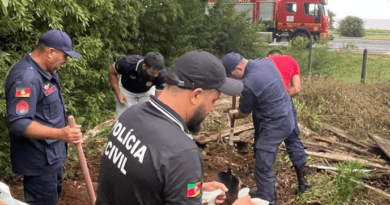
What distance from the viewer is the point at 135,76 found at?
6090 millimetres

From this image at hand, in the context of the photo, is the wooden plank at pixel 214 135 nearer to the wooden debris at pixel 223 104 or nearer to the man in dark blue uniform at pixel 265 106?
the wooden debris at pixel 223 104

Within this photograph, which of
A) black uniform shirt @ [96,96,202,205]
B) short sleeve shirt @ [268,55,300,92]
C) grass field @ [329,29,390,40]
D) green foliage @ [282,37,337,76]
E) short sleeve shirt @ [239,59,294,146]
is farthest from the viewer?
grass field @ [329,29,390,40]

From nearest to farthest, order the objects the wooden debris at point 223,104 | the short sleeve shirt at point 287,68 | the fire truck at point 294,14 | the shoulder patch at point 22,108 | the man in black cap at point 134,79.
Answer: the shoulder patch at point 22,108, the man in black cap at point 134,79, the short sleeve shirt at point 287,68, the wooden debris at point 223,104, the fire truck at point 294,14

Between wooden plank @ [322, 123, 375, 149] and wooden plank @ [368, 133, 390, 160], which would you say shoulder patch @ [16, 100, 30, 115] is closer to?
wooden plank @ [368, 133, 390, 160]

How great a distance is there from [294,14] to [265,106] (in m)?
20.1

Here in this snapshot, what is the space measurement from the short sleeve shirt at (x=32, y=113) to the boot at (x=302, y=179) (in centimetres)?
312

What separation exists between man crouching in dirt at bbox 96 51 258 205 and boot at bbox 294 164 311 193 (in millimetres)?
3718

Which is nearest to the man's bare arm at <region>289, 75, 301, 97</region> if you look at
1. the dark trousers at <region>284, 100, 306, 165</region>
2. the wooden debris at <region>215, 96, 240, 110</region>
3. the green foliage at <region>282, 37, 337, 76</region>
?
the dark trousers at <region>284, 100, 306, 165</region>

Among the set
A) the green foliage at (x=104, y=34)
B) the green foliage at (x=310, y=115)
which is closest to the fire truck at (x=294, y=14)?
the green foliage at (x=104, y=34)

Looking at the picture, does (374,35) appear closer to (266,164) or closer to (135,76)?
(135,76)

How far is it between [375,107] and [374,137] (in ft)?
6.67

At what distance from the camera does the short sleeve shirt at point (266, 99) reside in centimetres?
479

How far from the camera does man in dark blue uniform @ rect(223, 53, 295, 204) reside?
4.81 m

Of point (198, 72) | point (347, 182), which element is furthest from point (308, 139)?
point (198, 72)
